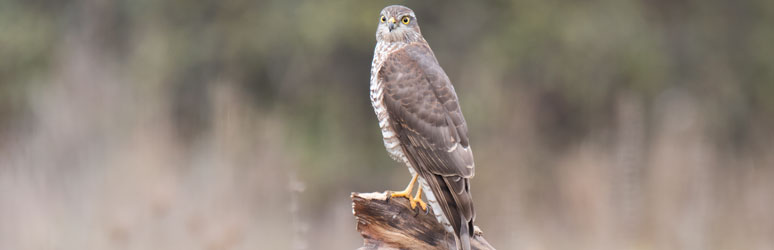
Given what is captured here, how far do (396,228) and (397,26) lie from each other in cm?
86

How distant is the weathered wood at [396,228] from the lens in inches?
A: 118

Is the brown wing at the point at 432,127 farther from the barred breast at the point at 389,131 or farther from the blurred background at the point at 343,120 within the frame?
the blurred background at the point at 343,120

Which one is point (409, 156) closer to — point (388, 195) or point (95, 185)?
point (388, 195)

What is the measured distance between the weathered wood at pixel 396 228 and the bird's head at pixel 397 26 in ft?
2.32

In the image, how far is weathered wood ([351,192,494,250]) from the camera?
2992 mm

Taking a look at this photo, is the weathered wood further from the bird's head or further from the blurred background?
the blurred background

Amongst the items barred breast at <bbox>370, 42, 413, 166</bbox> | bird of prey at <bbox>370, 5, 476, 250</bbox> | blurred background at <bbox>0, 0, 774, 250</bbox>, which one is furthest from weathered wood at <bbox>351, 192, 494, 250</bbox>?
blurred background at <bbox>0, 0, 774, 250</bbox>

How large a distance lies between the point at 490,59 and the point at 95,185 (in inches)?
→ 136

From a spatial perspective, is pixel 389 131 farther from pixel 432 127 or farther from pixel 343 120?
pixel 343 120

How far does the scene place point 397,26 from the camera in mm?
3379

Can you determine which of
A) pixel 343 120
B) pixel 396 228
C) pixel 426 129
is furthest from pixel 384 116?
pixel 343 120

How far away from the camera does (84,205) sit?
4.79m

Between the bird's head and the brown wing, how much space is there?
0.40 ft

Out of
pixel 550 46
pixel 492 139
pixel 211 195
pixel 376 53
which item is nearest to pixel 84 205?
pixel 211 195
